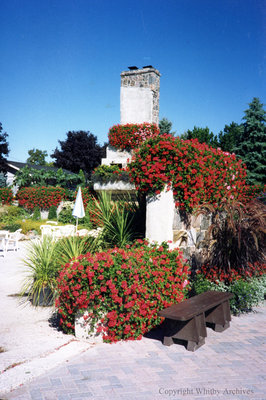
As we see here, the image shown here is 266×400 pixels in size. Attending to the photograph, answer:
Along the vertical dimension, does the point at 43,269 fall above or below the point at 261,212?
below

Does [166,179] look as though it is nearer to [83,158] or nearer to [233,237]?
[233,237]

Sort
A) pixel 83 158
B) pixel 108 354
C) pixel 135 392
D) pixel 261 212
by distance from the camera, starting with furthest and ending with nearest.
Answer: pixel 83 158
pixel 261 212
pixel 108 354
pixel 135 392

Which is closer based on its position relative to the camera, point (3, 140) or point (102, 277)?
point (102, 277)

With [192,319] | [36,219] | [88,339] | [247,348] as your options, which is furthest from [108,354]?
[36,219]

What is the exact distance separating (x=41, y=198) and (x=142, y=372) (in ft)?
56.9

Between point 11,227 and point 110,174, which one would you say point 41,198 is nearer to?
point 11,227

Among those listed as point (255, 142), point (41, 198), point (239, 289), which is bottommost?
point (239, 289)

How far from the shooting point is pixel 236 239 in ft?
17.7

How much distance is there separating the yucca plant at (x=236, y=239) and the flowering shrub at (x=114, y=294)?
1582 mm

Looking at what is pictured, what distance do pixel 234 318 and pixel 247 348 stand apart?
4.11ft

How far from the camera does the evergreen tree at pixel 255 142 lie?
18672mm

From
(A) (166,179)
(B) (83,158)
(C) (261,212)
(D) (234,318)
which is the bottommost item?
(D) (234,318)

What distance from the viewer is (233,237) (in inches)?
213

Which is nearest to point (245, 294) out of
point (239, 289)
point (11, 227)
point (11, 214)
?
point (239, 289)
